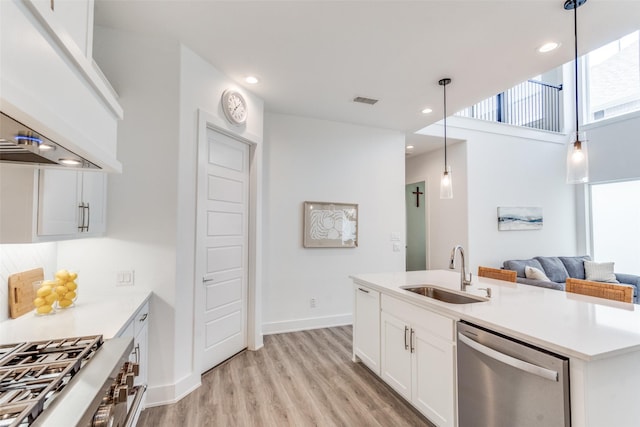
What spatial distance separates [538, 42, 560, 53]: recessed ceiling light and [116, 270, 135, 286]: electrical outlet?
12.4 ft

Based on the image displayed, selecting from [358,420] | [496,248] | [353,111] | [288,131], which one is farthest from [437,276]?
[496,248]

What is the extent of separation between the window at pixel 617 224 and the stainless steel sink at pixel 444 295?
5335mm

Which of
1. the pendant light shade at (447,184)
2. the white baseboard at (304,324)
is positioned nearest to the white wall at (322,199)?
the white baseboard at (304,324)

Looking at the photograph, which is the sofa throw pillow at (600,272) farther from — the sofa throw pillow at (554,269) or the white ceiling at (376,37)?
the white ceiling at (376,37)

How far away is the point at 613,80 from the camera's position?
572 cm

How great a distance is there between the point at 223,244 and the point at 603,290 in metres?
3.18

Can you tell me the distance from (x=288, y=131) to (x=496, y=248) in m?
4.21

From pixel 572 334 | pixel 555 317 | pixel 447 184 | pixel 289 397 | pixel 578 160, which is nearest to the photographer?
pixel 572 334

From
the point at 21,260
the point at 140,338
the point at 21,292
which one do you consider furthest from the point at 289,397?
the point at 21,260

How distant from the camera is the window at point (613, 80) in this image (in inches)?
213

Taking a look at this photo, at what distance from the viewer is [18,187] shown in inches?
56.9

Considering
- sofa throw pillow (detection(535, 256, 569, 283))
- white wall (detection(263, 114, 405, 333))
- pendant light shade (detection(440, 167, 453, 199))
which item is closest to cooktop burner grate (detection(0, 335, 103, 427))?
white wall (detection(263, 114, 405, 333))

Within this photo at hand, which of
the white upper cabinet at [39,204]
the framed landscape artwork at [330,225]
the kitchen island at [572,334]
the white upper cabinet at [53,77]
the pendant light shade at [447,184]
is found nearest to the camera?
the white upper cabinet at [53,77]

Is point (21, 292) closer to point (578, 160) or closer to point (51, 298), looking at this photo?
point (51, 298)
